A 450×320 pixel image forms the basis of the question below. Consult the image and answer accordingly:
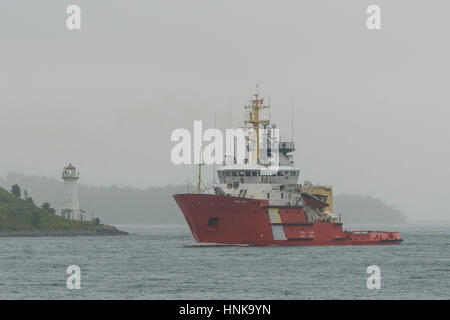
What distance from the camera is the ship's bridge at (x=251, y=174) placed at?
2977 inches

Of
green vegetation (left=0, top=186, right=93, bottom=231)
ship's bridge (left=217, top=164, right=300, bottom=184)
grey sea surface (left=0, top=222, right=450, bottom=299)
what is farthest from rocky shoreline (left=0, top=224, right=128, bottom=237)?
ship's bridge (left=217, top=164, right=300, bottom=184)

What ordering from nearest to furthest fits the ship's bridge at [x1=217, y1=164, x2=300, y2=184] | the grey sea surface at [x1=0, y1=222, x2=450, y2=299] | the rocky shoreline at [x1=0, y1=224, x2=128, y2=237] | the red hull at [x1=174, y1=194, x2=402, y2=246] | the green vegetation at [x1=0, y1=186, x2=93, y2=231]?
the grey sea surface at [x1=0, y1=222, x2=450, y2=299] < the red hull at [x1=174, y1=194, x2=402, y2=246] < the ship's bridge at [x1=217, y1=164, x2=300, y2=184] < the rocky shoreline at [x1=0, y1=224, x2=128, y2=237] < the green vegetation at [x1=0, y1=186, x2=93, y2=231]

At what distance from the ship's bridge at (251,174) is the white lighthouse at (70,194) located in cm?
8957

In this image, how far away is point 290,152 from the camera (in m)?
81.7

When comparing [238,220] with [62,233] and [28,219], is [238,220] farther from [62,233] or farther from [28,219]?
[28,219]

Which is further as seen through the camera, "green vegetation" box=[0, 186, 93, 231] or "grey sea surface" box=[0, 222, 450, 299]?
"green vegetation" box=[0, 186, 93, 231]

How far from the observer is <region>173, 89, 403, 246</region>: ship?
71.9 meters

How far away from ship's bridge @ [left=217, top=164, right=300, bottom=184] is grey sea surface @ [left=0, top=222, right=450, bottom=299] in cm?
661

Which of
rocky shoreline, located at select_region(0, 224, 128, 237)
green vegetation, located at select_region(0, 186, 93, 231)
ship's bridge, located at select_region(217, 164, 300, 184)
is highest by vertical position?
ship's bridge, located at select_region(217, 164, 300, 184)

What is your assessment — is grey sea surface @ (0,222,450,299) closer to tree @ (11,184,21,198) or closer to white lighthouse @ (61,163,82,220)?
white lighthouse @ (61,163,82,220)

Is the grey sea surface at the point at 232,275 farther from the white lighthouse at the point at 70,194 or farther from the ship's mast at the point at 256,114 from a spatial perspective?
the white lighthouse at the point at 70,194
